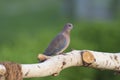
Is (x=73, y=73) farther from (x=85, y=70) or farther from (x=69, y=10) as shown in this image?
(x=69, y=10)

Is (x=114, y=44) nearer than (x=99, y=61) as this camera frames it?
No

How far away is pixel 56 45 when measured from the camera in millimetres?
7812

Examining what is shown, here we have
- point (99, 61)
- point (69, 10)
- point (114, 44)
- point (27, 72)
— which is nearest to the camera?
point (27, 72)

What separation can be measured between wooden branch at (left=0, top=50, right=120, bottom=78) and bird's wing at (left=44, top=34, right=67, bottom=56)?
234 millimetres

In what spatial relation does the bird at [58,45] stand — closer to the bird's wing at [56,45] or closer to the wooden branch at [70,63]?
the bird's wing at [56,45]

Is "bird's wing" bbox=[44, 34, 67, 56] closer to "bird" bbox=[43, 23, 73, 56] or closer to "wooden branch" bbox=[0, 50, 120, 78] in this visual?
"bird" bbox=[43, 23, 73, 56]

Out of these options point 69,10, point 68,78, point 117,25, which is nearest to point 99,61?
point 68,78

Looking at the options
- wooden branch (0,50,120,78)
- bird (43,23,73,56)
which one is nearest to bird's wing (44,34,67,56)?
bird (43,23,73,56)

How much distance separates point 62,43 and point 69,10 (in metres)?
17.5

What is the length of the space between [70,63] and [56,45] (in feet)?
1.28

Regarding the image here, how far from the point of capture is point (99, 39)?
39.1 ft

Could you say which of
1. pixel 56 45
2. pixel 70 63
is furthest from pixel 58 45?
pixel 70 63

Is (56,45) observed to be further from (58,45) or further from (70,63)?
(70,63)

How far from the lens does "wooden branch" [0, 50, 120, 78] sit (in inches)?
279
